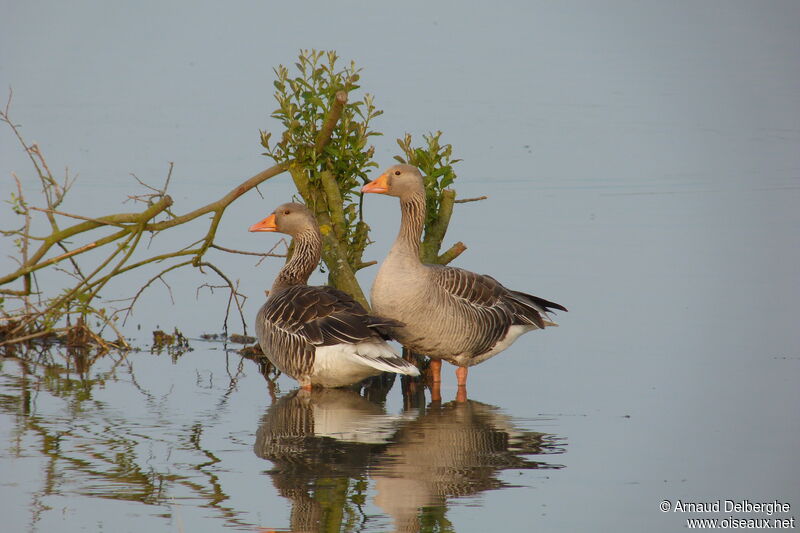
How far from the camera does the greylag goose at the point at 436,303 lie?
916cm

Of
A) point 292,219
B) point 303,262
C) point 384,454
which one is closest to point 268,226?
point 292,219

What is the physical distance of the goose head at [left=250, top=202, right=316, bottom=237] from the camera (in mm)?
9938

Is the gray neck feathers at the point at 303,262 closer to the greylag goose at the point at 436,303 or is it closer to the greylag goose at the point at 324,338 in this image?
the greylag goose at the point at 324,338

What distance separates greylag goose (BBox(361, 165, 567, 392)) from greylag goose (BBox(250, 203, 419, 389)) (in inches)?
12.4

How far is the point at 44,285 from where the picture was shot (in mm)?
11820

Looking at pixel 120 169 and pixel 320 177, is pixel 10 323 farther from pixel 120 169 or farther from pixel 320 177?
pixel 120 169

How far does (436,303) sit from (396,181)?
1.06 meters

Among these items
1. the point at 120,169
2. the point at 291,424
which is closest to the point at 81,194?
the point at 120,169

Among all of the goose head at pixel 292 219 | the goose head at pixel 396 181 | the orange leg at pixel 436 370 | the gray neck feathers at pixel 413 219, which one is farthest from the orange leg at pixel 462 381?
the goose head at pixel 292 219

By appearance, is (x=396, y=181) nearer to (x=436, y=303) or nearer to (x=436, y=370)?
(x=436, y=303)

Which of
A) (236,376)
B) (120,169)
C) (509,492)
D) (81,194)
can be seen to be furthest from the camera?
(120,169)

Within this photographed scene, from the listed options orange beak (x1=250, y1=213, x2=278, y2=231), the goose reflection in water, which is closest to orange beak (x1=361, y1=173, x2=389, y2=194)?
orange beak (x1=250, y1=213, x2=278, y2=231)

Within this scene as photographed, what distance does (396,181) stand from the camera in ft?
31.1

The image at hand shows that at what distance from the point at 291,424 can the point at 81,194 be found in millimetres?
7351
